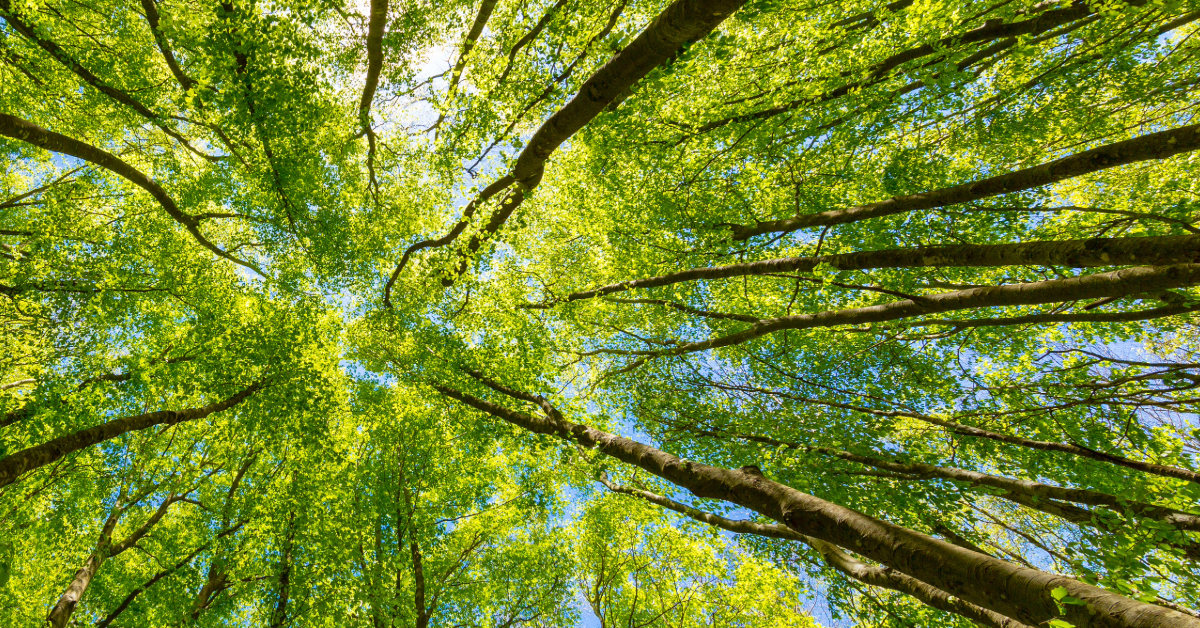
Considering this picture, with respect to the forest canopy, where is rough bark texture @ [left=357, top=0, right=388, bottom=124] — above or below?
above

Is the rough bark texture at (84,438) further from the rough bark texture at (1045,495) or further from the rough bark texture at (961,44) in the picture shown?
the rough bark texture at (1045,495)

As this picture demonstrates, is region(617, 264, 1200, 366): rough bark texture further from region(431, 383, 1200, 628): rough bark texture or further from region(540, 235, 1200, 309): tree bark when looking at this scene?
region(431, 383, 1200, 628): rough bark texture

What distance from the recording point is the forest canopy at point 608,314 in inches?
223

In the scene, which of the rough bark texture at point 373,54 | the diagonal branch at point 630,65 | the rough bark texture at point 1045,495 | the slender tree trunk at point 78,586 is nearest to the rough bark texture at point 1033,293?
the rough bark texture at point 1045,495

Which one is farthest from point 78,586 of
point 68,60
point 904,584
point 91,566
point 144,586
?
point 904,584

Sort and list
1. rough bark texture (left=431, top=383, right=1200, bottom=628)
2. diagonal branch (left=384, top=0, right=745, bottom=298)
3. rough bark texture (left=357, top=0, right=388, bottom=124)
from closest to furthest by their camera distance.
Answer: rough bark texture (left=431, top=383, right=1200, bottom=628)
diagonal branch (left=384, top=0, right=745, bottom=298)
rough bark texture (left=357, top=0, right=388, bottom=124)

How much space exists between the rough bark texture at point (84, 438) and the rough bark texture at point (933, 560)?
777 cm

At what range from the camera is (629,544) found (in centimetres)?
1107

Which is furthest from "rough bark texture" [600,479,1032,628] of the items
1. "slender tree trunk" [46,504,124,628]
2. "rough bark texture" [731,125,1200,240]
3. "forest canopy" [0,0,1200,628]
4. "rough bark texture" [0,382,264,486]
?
"slender tree trunk" [46,504,124,628]

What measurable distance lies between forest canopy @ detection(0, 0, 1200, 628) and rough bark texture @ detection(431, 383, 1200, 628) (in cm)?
4

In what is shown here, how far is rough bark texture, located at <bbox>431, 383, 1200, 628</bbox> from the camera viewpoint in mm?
2629

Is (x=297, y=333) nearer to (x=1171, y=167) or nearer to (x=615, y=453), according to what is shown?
(x=615, y=453)

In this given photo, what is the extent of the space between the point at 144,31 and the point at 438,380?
1099 centimetres

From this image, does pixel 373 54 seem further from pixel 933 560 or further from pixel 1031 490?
pixel 1031 490
